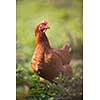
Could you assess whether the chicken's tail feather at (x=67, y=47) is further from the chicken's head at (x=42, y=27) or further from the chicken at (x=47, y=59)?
the chicken's head at (x=42, y=27)

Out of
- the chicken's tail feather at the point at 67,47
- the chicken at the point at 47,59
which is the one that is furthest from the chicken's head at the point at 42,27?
the chicken's tail feather at the point at 67,47

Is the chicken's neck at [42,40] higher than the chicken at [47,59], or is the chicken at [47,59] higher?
the chicken's neck at [42,40]

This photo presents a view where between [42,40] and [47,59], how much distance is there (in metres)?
0.14

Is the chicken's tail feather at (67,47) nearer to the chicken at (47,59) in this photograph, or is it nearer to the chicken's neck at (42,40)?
the chicken at (47,59)

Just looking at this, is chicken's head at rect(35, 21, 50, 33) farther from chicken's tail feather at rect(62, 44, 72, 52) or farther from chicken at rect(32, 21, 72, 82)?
chicken's tail feather at rect(62, 44, 72, 52)

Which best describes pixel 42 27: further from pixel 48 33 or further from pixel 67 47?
pixel 67 47

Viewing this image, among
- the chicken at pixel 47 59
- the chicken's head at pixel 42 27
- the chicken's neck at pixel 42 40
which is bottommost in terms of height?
the chicken at pixel 47 59

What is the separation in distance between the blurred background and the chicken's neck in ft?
0.10

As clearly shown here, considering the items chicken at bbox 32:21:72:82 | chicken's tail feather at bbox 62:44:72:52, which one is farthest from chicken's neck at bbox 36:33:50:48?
chicken's tail feather at bbox 62:44:72:52

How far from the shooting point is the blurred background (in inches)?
78.4

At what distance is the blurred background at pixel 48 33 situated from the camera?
199 cm
